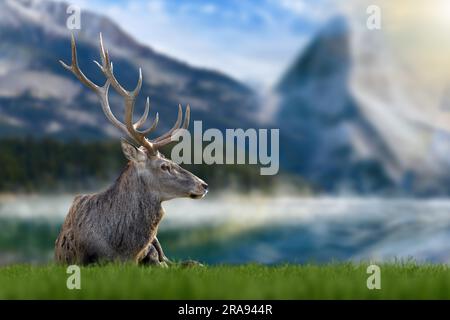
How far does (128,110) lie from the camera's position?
977 centimetres

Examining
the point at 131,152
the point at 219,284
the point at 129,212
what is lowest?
the point at 219,284

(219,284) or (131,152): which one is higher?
(131,152)

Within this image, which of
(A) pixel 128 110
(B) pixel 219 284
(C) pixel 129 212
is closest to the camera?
(B) pixel 219 284

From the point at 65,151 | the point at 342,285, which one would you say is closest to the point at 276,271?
the point at 342,285

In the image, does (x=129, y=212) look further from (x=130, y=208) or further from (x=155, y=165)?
(x=155, y=165)

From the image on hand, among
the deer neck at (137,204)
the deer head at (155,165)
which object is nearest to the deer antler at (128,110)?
the deer head at (155,165)

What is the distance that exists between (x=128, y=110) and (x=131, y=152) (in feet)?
2.30

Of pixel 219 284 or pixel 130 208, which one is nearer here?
pixel 219 284

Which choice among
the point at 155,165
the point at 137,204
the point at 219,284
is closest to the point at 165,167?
the point at 155,165

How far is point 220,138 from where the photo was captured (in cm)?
1068

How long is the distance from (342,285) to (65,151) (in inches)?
1083

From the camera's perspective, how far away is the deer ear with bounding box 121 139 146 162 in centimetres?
926

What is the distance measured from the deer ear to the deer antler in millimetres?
180
